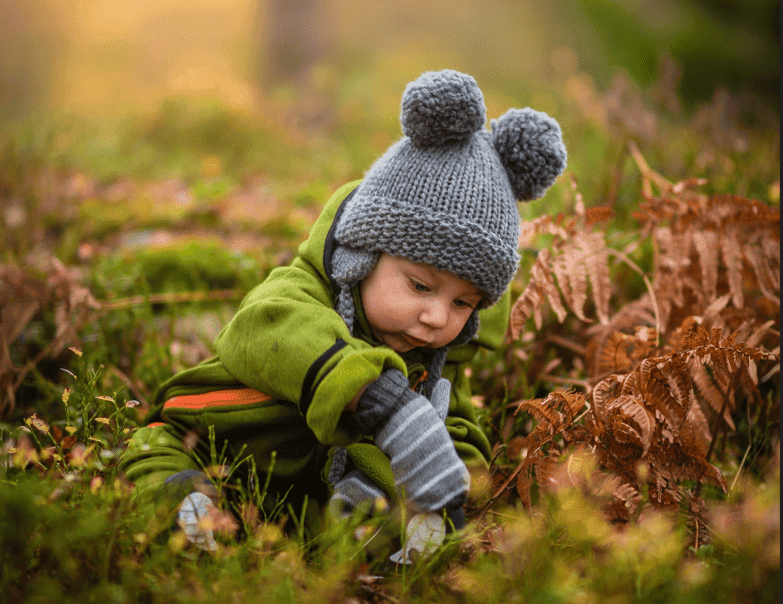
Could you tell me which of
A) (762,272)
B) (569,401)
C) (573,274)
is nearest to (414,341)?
(569,401)

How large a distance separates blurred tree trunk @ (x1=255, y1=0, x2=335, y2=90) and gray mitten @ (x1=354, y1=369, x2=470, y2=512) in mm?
8541

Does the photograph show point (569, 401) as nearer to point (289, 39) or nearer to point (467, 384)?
point (467, 384)

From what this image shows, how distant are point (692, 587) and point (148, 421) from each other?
6.16 feet

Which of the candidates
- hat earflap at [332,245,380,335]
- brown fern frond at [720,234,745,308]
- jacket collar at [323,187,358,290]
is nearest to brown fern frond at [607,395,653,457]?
hat earflap at [332,245,380,335]

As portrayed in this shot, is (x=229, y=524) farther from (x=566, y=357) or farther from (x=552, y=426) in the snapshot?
(x=566, y=357)

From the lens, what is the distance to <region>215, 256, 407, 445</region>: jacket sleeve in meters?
1.70

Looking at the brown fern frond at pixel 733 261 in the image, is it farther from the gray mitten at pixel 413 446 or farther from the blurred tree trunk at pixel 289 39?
the blurred tree trunk at pixel 289 39

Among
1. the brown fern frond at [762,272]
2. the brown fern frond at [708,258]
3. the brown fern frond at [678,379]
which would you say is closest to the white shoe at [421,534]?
the brown fern frond at [678,379]

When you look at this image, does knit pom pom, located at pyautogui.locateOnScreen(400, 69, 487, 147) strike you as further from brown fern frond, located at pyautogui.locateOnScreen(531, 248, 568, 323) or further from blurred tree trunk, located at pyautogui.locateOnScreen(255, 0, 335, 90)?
blurred tree trunk, located at pyautogui.locateOnScreen(255, 0, 335, 90)

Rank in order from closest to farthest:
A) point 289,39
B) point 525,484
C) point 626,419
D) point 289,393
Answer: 1. point 289,393
2. point 525,484
3. point 626,419
4. point 289,39

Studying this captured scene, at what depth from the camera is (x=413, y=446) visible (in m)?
1.76

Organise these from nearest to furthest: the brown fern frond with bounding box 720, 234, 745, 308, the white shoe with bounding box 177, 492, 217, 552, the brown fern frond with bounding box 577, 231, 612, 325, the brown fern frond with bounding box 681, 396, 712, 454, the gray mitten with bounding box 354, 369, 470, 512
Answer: the white shoe with bounding box 177, 492, 217, 552, the gray mitten with bounding box 354, 369, 470, 512, the brown fern frond with bounding box 681, 396, 712, 454, the brown fern frond with bounding box 577, 231, 612, 325, the brown fern frond with bounding box 720, 234, 745, 308

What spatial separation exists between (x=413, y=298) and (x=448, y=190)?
0.37 metres

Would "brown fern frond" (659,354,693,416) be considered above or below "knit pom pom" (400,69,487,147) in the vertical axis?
below
